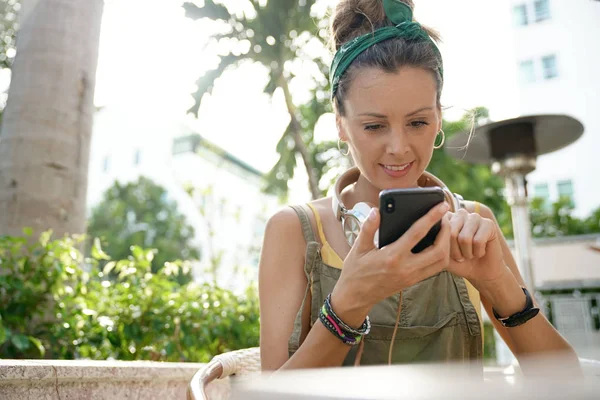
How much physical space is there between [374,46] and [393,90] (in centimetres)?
18

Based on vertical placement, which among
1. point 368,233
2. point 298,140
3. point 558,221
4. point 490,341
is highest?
point 298,140

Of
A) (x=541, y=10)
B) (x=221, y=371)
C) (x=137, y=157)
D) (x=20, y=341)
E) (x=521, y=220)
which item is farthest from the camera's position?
(x=137, y=157)

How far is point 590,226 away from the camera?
13.9 m

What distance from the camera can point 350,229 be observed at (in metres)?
1.58

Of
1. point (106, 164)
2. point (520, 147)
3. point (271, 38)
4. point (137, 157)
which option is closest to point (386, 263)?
point (520, 147)

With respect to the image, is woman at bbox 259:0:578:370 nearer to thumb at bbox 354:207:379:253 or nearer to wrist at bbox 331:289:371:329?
wrist at bbox 331:289:371:329

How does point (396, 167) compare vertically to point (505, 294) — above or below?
above

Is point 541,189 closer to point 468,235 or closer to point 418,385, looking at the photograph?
Result: point 468,235

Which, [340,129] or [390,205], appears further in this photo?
[340,129]

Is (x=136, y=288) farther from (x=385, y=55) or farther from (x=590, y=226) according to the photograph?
(x=590, y=226)

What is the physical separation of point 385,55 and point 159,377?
4.01 ft

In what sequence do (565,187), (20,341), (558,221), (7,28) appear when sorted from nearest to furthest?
1. (20,341)
2. (7,28)
3. (558,221)
4. (565,187)

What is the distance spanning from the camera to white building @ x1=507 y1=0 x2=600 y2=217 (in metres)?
20.0

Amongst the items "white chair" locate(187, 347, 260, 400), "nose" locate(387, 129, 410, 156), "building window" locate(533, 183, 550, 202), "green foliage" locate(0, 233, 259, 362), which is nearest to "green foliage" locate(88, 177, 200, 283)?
"building window" locate(533, 183, 550, 202)
